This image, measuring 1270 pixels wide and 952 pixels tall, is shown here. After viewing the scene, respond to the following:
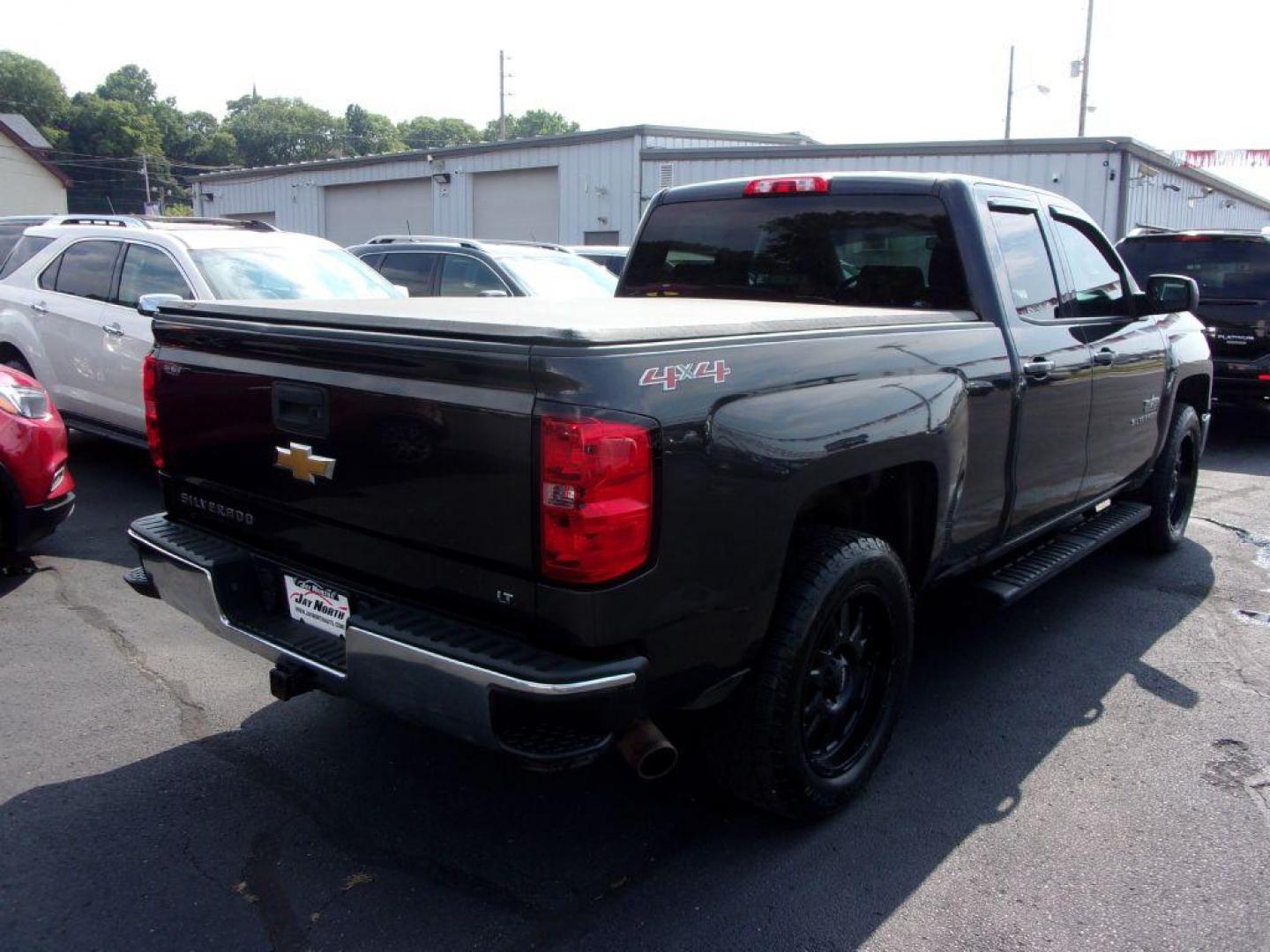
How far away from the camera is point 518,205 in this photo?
27094mm

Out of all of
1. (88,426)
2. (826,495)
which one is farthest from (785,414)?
(88,426)

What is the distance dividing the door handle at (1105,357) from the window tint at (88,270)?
20.9ft

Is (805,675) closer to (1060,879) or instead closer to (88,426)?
(1060,879)

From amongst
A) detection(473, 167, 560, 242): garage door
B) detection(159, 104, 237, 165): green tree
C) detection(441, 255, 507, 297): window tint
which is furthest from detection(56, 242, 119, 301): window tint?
detection(159, 104, 237, 165): green tree

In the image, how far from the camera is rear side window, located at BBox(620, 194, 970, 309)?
409cm

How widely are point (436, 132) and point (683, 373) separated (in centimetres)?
12480

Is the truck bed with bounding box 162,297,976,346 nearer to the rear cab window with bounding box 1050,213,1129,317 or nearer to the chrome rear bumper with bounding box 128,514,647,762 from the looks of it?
Result: the chrome rear bumper with bounding box 128,514,647,762

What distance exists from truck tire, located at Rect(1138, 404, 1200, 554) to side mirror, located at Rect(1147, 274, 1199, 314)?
0.88 m

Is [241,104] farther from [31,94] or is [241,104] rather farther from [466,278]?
[466,278]

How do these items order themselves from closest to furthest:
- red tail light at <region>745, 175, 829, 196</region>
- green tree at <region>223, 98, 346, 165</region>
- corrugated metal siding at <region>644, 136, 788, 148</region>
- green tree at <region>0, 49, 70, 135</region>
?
red tail light at <region>745, 175, 829, 196</region> → corrugated metal siding at <region>644, 136, 788, 148</region> → green tree at <region>0, 49, 70, 135</region> → green tree at <region>223, 98, 346, 165</region>

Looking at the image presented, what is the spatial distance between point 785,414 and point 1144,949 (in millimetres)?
1666

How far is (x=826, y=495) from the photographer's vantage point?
3.20 meters

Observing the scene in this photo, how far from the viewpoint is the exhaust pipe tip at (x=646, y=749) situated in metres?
2.66

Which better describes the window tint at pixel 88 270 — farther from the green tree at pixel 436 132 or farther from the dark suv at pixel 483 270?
the green tree at pixel 436 132
